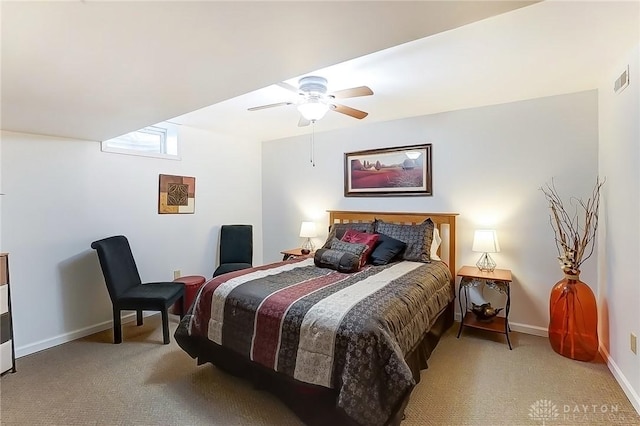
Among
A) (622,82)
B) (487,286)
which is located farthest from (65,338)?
(622,82)

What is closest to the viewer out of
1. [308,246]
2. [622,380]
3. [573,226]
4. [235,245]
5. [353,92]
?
[622,380]

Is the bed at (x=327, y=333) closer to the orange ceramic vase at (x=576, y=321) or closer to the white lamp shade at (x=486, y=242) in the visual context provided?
the white lamp shade at (x=486, y=242)

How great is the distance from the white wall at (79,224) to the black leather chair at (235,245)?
209 mm

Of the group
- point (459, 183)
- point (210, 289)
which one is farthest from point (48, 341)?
point (459, 183)

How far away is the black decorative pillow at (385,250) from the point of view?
3.22 meters

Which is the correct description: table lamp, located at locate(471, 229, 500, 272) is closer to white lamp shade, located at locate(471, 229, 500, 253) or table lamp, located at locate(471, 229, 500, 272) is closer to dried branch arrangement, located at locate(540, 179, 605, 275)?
white lamp shade, located at locate(471, 229, 500, 253)

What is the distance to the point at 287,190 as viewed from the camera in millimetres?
4914

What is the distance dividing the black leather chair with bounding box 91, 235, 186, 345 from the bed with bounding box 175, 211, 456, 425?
580 mm

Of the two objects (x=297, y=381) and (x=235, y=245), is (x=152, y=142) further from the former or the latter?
(x=297, y=381)

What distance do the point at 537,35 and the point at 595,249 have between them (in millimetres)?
2045

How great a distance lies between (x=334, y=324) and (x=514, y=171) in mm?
2583

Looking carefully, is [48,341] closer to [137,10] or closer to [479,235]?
[137,10]

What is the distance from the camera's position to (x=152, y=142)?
391cm

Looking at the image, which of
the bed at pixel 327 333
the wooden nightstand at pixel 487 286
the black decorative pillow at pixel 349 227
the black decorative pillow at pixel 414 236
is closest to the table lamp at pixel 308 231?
the black decorative pillow at pixel 349 227
